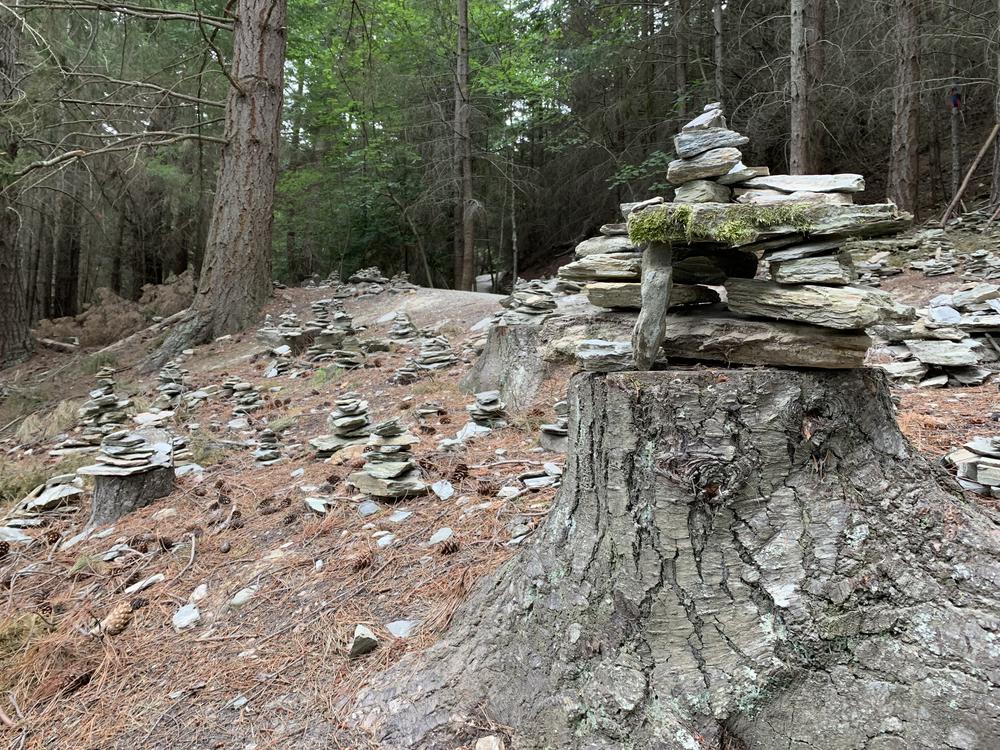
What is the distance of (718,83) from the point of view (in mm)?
13258

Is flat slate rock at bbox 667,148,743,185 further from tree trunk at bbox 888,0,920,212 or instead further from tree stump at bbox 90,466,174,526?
tree trunk at bbox 888,0,920,212

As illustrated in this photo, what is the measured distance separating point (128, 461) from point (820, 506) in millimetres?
4372

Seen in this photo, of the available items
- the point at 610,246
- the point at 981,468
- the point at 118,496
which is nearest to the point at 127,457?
the point at 118,496

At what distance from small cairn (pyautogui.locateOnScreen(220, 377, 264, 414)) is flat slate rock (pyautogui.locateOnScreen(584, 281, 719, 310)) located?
5.01 metres

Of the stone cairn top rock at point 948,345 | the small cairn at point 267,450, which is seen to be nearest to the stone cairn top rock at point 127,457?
the small cairn at point 267,450

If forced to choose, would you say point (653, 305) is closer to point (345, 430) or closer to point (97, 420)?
point (345, 430)

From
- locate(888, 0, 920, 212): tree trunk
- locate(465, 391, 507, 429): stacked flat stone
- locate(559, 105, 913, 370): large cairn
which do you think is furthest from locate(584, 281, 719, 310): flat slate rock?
locate(888, 0, 920, 212): tree trunk

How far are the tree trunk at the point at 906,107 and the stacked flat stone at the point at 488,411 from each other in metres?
9.93

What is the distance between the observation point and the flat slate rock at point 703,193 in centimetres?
197

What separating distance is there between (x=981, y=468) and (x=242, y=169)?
33.2 ft

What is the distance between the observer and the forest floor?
2.30 metres

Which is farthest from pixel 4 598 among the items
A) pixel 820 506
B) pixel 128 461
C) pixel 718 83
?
pixel 718 83

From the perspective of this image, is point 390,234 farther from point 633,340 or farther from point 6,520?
point 633,340

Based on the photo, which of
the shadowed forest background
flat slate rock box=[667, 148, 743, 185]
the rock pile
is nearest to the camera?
flat slate rock box=[667, 148, 743, 185]
